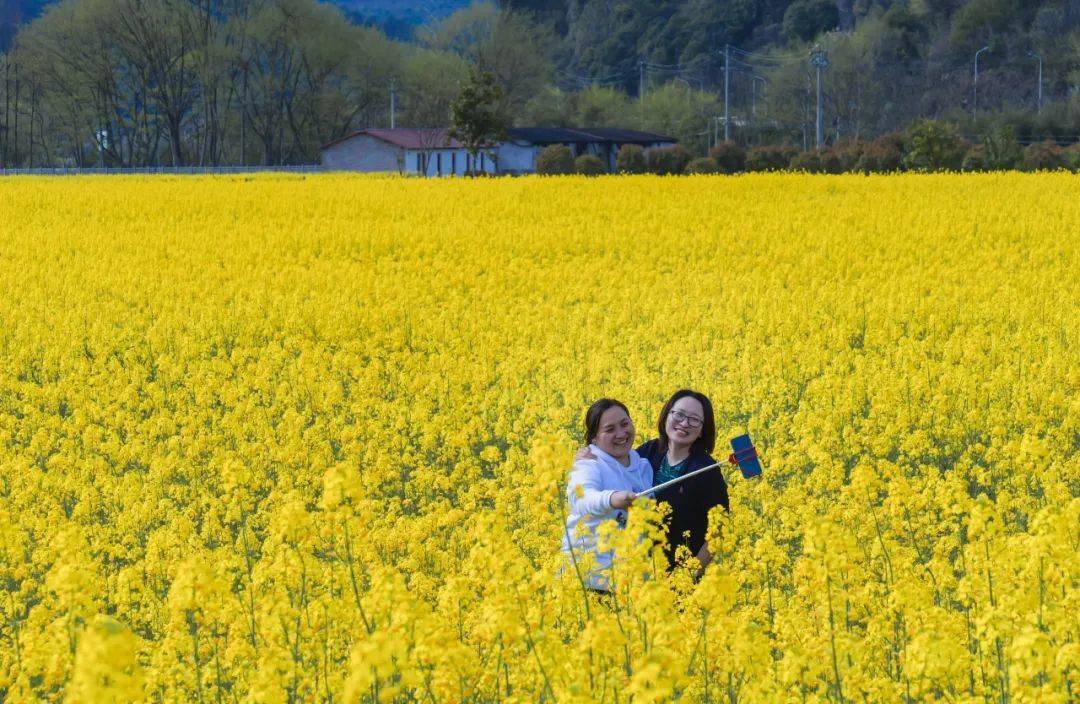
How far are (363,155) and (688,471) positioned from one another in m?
64.3

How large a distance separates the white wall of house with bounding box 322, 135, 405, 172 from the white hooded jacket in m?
60.9

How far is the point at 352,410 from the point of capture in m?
9.06

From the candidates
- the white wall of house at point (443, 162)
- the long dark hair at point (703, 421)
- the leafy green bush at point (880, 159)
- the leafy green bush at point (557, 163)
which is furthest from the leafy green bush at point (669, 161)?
the long dark hair at point (703, 421)

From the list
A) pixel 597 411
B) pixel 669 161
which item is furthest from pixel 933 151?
pixel 597 411

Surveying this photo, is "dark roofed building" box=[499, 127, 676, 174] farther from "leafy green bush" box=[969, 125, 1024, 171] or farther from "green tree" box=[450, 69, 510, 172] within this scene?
"leafy green bush" box=[969, 125, 1024, 171]

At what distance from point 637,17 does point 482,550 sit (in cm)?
11988

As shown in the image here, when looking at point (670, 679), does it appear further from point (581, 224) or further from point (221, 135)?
point (221, 135)

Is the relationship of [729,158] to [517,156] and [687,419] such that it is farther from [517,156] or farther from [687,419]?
[687,419]

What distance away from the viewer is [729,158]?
40.5 meters

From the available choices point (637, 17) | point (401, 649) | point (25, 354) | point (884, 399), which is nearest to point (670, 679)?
point (401, 649)

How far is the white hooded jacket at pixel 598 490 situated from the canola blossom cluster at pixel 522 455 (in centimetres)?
16

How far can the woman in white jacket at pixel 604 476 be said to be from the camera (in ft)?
15.3

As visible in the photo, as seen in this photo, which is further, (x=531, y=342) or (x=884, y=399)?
(x=531, y=342)

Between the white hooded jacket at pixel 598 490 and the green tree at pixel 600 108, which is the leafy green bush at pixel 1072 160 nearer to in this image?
the white hooded jacket at pixel 598 490
